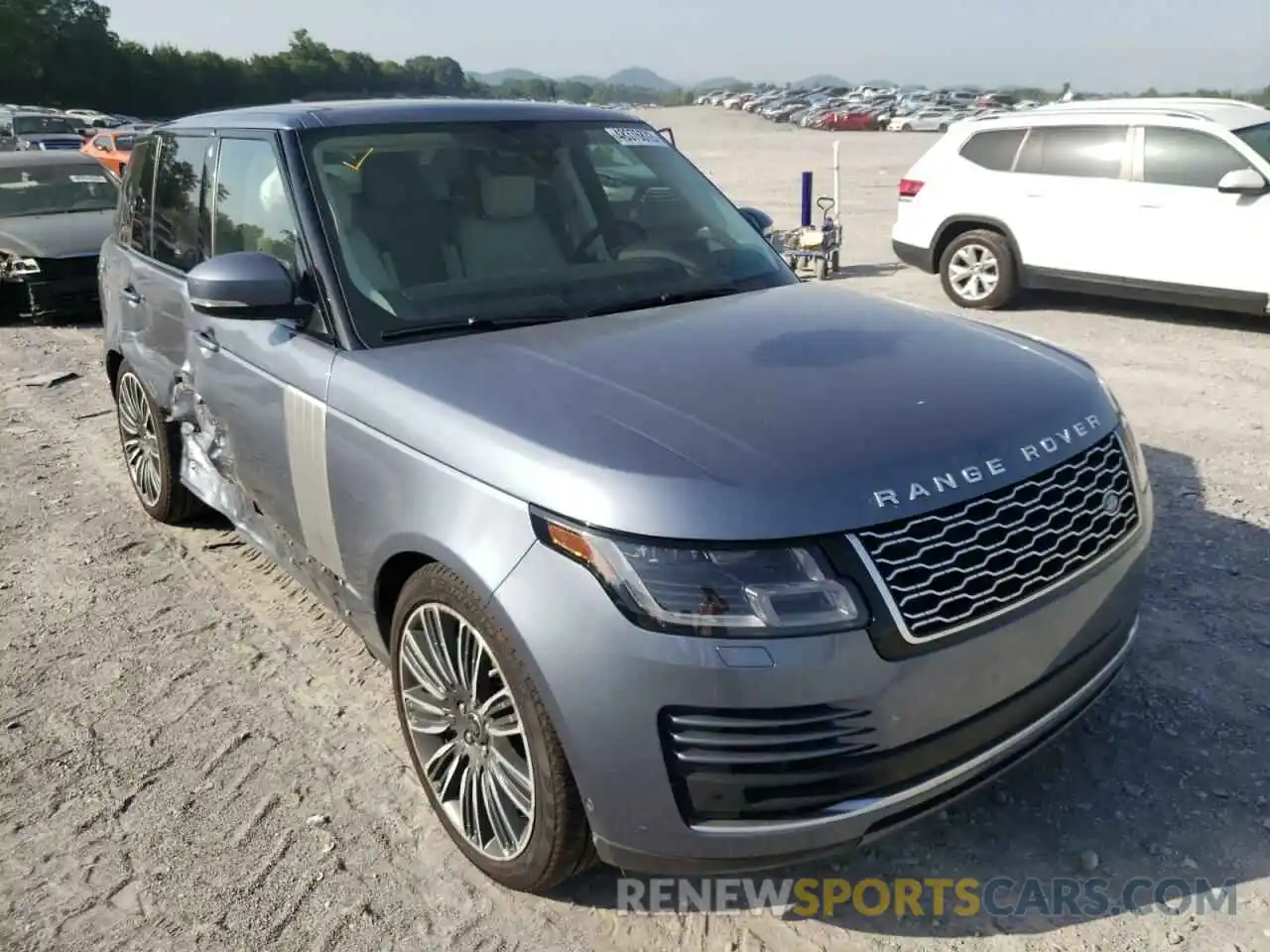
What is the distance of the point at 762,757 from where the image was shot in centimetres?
217

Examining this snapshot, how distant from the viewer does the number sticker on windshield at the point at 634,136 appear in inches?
162

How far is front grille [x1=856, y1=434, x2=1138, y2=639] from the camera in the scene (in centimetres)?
221

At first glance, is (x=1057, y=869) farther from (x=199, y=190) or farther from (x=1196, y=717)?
(x=199, y=190)

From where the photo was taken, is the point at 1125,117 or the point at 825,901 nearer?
the point at 825,901

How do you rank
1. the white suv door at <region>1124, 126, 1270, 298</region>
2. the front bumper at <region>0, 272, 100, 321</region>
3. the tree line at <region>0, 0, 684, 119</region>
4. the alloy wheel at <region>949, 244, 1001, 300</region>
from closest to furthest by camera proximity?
the white suv door at <region>1124, 126, 1270, 298</region>
the alloy wheel at <region>949, 244, 1001, 300</region>
the front bumper at <region>0, 272, 100, 321</region>
the tree line at <region>0, 0, 684, 119</region>

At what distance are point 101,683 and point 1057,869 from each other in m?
3.27

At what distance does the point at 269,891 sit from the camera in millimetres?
2771

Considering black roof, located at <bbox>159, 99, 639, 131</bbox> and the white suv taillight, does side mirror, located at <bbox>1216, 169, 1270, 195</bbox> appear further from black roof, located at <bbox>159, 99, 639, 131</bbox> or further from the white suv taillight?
black roof, located at <bbox>159, 99, 639, 131</bbox>

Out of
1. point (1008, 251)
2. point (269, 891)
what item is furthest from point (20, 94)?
point (269, 891)

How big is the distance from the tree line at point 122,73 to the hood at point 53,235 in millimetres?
48909

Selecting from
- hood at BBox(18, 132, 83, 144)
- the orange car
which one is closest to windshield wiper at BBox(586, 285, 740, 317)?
the orange car

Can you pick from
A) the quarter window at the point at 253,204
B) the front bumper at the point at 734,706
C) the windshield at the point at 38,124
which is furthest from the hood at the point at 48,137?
the front bumper at the point at 734,706

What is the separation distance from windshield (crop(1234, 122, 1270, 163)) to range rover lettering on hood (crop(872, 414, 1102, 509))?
286 inches

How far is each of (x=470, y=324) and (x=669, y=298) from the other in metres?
0.71
